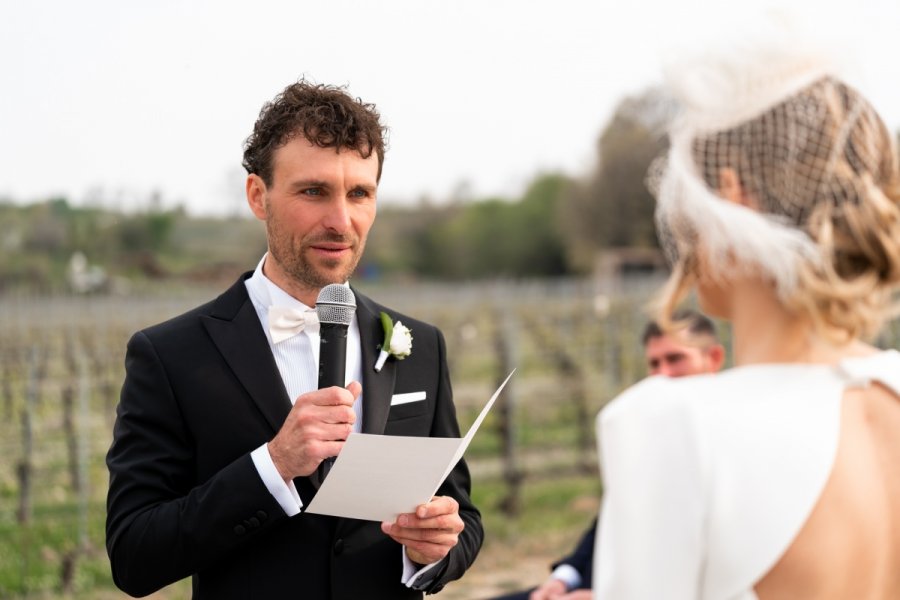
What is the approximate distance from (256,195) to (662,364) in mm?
2574

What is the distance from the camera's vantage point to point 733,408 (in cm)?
137

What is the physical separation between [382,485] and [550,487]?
9.26m

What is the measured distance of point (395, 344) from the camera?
8.85 feet

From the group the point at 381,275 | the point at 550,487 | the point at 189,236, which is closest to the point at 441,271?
the point at 381,275

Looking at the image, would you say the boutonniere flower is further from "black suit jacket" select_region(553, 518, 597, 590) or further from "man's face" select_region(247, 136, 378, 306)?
"black suit jacket" select_region(553, 518, 597, 590)

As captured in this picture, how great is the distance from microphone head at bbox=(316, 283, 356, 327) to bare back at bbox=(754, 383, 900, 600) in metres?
1.23

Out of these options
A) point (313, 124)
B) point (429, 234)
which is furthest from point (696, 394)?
point (429, 234)

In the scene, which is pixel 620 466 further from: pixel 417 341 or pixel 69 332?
pixel 69 332

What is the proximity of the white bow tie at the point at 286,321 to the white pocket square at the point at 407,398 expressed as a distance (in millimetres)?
283

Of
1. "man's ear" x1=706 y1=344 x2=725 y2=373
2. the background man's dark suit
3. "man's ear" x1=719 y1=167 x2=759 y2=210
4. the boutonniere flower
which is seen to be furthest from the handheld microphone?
"man's ear" x1=706 y1=344 x2=725 y2=373

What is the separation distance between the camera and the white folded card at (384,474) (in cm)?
208

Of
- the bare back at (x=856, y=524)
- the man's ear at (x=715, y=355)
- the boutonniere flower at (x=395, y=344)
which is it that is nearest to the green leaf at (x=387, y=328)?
the boutonniere flower at (x=395, y=344)

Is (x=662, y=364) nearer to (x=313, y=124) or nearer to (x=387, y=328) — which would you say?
(x=387, y=328)

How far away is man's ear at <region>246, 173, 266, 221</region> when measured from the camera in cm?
274
